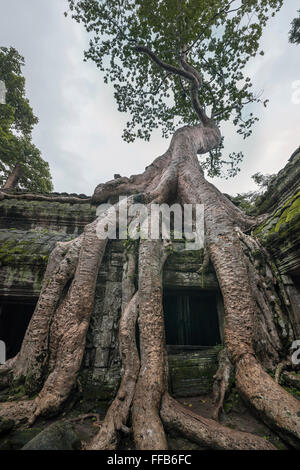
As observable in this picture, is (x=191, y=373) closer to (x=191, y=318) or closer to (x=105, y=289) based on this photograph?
(x=191, y=318)

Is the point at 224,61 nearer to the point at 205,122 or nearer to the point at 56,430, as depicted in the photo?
the point at 205,122

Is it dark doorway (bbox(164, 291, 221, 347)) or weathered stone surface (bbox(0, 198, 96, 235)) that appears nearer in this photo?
dark doorway (bbox(164, 291, 221, 347))

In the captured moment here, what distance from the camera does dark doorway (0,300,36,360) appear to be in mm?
3384

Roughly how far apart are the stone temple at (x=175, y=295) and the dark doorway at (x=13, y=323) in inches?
0.7

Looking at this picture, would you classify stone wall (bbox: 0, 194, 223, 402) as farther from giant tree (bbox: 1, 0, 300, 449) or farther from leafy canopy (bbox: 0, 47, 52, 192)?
leafy canopy (bbox: 0, 47, 52, 192)

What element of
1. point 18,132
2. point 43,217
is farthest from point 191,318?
point 18,132

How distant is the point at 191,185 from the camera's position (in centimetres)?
396

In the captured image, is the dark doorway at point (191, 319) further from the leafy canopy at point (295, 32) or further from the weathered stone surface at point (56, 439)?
the leafy canopy at point (295, 32)

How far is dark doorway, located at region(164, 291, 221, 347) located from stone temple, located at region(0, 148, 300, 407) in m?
0.02

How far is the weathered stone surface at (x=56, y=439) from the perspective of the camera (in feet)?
4.35

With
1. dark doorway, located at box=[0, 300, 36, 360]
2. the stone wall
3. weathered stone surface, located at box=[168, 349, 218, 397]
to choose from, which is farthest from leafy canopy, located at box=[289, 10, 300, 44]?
dark doorway, located at box=[0, 300, 36, 360]

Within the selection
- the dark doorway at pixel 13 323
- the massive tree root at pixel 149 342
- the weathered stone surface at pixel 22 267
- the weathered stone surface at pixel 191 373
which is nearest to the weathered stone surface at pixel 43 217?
the weathered stone surface at pixel 22 267

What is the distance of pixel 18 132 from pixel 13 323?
10568 mm

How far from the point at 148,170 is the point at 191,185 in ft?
5.16
